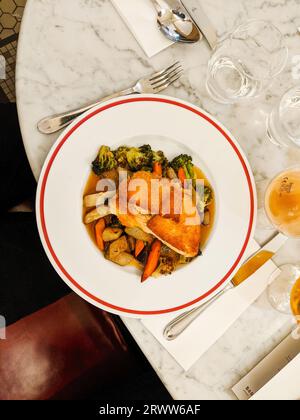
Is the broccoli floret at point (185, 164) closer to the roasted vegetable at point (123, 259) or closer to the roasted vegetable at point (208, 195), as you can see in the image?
the roasted vegetable at point (208, 195)

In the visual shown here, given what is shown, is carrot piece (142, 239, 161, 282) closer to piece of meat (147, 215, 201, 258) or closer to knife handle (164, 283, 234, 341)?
piece of meat (147, 215, 201, 258)

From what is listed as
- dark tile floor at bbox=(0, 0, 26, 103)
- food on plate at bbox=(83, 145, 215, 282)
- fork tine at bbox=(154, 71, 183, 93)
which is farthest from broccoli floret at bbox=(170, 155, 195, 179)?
dark tile floor at bbox=(0, 0, 26, 103)

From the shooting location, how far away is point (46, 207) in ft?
4.53

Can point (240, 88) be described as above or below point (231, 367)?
above

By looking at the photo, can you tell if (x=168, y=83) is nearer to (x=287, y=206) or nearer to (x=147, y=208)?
(x=147, y=208)

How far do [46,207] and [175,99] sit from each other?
545 millimetres

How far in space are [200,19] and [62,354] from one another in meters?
1.42

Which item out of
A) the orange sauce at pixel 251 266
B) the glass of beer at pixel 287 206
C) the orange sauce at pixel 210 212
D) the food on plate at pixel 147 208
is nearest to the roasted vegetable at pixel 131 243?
the food on plate at pixel 147 208

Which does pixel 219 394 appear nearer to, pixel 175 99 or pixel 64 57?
pixel 175 99

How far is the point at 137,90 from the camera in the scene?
4.82ft

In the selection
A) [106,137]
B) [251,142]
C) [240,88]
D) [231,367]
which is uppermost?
[106,137]

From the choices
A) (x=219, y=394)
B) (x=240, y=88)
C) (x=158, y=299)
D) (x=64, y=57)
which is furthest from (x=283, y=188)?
(x=64, y=57)

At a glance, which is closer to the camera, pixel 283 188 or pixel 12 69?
pixel 283 188
